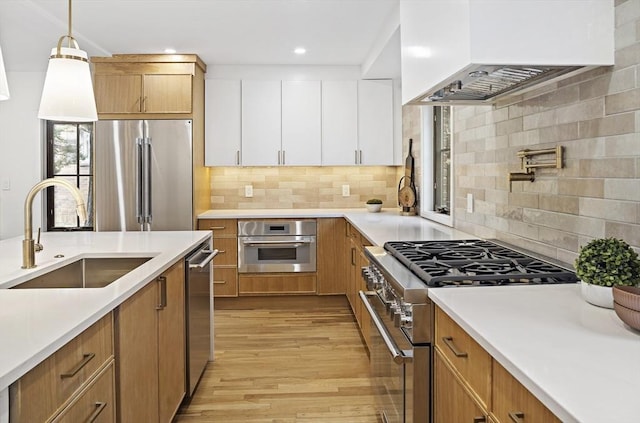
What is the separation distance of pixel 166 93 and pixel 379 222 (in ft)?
7.78

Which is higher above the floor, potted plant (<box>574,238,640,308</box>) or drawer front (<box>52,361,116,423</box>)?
potted plant (<box>574,238,640,308</box>)

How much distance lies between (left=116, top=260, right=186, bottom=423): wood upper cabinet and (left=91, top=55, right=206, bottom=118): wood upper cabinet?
2662mm

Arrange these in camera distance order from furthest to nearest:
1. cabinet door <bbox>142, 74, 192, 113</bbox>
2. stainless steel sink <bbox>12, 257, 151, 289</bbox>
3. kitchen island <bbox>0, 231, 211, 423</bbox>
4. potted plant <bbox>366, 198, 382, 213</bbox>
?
potted plant <bbox>366, 198, 382, 213</bbox> → cabinet door <bbox>142, 74, 192, 113</bbox> → stainless steel sink <bbox>12, 257, 151, 289</bbox> → kitchen island <bbox>0, 231, 211, 423</bbox>

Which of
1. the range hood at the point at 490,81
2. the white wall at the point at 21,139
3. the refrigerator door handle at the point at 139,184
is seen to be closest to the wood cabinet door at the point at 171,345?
the range hood at the point at 490,81

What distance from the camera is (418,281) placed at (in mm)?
1872

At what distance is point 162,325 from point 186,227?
268 cm

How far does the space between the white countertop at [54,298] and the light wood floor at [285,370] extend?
2.98ft

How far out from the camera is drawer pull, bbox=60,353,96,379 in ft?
4.16

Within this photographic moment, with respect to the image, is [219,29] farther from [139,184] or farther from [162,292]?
[162,292]

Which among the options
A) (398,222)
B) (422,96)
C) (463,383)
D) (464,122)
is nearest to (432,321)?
(463,383)

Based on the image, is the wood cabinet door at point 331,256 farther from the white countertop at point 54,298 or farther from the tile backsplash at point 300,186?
the white countertop at point 54,298

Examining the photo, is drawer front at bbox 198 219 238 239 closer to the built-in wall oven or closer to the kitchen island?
the built-in wall oven

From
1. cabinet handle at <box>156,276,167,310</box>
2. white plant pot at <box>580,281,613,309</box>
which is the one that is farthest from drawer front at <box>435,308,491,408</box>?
cabinet handle at <box>156,276,167,310</box>

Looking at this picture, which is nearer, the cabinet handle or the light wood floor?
the cabinet handle
